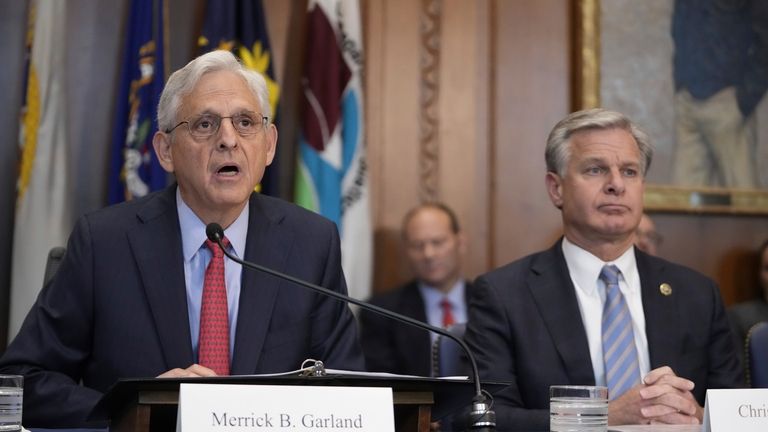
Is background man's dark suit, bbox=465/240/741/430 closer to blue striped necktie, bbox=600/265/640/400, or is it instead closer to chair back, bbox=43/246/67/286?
blue striped necktie, bbox=600/265/640/400

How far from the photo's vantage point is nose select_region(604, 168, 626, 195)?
3326 mm

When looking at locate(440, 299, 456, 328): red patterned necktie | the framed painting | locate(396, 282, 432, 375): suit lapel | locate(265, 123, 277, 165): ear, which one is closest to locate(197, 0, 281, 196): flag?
locate(396, 282, 432, 375): suit lapel

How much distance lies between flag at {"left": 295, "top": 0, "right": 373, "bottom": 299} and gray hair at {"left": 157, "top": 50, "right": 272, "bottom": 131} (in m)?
2.40

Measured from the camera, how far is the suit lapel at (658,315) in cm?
321

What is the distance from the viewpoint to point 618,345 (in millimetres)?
3176

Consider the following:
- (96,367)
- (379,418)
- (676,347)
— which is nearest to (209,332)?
(96,367)

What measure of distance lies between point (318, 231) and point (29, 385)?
88 cm

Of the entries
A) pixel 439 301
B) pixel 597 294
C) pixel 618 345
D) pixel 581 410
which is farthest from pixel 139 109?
pixel 581 410

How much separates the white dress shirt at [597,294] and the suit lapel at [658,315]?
2cm

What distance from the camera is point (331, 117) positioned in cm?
550

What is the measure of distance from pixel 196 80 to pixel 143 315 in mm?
668

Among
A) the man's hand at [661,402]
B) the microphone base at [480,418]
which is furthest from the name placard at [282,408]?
the man's hand at [661,402]

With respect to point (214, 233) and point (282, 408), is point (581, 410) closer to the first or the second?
point (282, 408)

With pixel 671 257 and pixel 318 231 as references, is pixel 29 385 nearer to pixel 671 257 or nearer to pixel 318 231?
pixel 318 231
